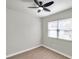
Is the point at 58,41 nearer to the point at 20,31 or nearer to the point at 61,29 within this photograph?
the point at 61,29

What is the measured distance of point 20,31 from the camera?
12.3 ft

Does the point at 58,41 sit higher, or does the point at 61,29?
the point at 61,29

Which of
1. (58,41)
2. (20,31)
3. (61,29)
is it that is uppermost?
(61,29)

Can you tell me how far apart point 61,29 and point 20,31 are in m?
2.49

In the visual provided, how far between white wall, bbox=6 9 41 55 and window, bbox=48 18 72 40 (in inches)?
44.5

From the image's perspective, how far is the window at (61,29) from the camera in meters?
3.33

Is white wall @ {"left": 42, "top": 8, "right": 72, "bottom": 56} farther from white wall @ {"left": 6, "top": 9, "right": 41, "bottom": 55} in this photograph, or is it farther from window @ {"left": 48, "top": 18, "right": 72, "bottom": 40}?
white wall @ {"left": 6, "top": 9, "right": 41, "bottom": 55}

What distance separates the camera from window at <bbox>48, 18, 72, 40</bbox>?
3.33 m

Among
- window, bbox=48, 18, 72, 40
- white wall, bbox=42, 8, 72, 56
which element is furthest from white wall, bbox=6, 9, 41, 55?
window, bbox=48, 18, 72, 40

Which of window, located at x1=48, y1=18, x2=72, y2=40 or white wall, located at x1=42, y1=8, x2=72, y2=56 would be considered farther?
window, located at x1=48, y1=18, x2=72, y2=40

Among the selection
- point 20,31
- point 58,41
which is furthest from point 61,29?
point 20,31

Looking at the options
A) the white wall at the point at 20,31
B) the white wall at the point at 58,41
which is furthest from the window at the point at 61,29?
the white wall at the point at 20,31
